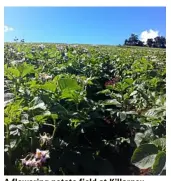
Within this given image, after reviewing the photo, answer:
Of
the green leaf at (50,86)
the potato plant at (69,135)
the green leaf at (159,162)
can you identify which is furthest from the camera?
the green leaf at (50,86)

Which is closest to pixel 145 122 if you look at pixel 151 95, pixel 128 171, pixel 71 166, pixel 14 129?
pixel 151 95

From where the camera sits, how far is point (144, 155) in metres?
1.44

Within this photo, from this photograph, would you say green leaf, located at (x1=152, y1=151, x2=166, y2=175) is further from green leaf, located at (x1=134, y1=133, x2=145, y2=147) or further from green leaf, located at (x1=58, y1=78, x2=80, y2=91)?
green leaf, located at (x1=58, y1=78, x2=80, y2=91)

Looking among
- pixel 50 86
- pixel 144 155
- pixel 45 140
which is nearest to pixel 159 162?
pixel 144 155

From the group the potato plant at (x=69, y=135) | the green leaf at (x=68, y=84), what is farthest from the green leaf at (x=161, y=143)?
the green leaf at (x=68, y=84)

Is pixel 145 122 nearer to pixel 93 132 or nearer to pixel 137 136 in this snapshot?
pixel 137 136

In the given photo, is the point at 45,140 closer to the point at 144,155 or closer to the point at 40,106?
the point at 40,106

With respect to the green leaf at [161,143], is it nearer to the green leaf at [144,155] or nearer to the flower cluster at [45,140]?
the green leaf at [144,155]

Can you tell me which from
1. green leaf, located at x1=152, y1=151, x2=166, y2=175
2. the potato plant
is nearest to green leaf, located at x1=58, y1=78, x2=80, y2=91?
the potato plant

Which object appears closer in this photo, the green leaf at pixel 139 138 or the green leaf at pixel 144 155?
the green leaf at pixel 144 155

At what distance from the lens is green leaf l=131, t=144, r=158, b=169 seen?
143 centimetres

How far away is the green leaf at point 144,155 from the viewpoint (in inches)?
56.2

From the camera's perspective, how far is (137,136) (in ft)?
5.63
